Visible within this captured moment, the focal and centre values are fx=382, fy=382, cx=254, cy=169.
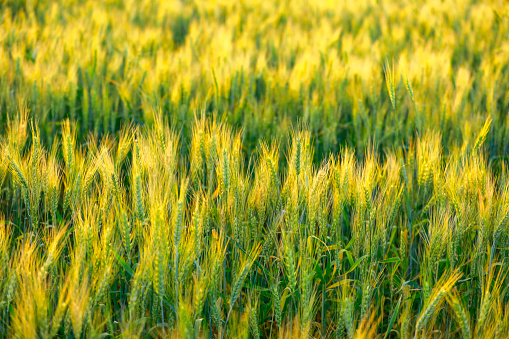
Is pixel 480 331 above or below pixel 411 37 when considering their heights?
below

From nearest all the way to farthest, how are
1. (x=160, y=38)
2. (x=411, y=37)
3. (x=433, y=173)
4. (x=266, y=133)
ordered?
1. (x=433, y=173)
2. (x=266, y=133)
3. (x=160, y=38)
4. (x=411, y=37)

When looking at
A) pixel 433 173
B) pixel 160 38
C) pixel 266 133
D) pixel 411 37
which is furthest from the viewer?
pixel 411 37

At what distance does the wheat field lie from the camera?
1.17 meters

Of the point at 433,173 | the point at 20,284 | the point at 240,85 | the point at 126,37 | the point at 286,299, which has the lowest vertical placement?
the point at 286,299

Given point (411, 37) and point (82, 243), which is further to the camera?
point (411, 37)

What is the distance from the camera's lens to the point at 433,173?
1647 mm

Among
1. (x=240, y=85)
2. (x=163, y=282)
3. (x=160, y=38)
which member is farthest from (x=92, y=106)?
(x=160, y=38)

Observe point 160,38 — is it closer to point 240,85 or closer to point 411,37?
point 240,85

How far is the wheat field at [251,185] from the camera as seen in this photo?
117 cm

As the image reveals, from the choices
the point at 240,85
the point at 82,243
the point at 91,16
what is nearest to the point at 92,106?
the point at 240,85

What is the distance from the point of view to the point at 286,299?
1.39 m

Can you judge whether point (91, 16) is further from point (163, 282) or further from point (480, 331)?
point (480, 331)

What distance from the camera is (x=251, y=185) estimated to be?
189cm

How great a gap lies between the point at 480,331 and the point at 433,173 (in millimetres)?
675
